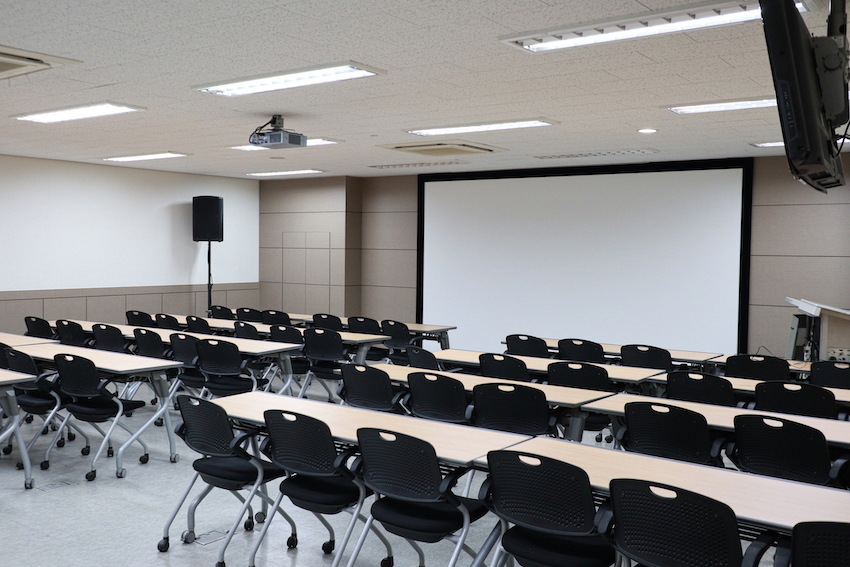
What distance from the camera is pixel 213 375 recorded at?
6691mm

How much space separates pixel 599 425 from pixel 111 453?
12.9 feet

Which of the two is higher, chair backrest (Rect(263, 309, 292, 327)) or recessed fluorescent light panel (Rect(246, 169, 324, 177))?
recessed fluorescent light panel (Rect(246, 169, 324, 177))

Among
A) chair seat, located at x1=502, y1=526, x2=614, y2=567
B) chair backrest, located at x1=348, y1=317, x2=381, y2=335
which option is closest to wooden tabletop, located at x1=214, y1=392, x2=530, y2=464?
chair seat, located at x1=502, y1=526, x2=614, y2=567

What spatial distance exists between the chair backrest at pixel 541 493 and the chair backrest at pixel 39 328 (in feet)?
22.4

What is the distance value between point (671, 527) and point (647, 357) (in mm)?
4086

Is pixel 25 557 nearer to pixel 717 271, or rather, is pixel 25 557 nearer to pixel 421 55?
pixel 421 55

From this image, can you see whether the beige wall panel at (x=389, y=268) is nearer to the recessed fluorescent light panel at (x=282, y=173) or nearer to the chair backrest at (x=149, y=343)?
the recessed fluorescent light panel at (x=282, y=173)

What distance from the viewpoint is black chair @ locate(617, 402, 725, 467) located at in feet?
12.9

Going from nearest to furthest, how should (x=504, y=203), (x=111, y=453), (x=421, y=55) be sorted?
(x=421, y=55)
(x=111, y=453)
(x=504, y=203)

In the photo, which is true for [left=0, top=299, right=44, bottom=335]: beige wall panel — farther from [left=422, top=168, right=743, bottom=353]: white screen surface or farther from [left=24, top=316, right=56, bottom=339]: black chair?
[left=422, top=168, right=743, bottom=353]: white screen surface

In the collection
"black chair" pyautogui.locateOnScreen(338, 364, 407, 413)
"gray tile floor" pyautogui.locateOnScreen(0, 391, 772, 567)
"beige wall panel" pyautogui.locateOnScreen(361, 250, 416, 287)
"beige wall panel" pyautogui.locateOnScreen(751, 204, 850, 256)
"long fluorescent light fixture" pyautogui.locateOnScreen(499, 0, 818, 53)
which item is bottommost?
"gray tile floor" pyautogui.locateOnScreen(0, 391, 772, 567)

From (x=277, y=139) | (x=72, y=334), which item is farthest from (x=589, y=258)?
(x=72, y=334)

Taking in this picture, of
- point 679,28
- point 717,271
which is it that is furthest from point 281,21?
point 717,271

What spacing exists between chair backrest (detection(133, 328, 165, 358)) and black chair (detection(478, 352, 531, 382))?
3.26m
